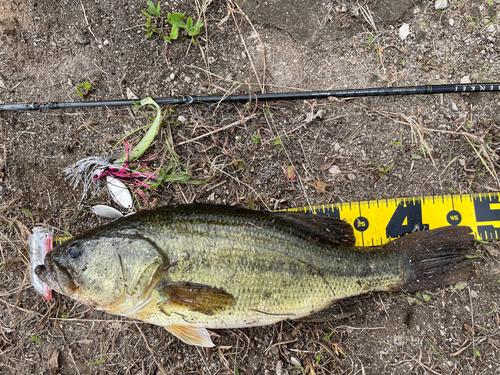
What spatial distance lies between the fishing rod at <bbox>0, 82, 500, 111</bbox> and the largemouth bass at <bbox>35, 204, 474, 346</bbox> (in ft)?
4.16

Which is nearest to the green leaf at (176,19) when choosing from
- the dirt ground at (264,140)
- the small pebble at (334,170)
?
the dirt ground at (264,140)

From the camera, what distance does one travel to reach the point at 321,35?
11.5ft

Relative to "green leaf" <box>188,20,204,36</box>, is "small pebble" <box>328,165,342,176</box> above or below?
below

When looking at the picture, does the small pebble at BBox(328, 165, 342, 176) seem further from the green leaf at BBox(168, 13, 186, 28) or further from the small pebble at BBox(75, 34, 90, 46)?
the small pebble at BBox(75, 34, 90, 46)

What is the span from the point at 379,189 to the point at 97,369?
3.71 meters

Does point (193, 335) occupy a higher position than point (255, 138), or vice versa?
point (255, 138)

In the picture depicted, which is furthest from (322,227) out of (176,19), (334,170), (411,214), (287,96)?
(176,19)

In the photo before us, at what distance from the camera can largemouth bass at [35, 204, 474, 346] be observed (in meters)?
2.66

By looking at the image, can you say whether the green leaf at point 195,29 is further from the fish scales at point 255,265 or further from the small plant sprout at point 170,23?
the fish scales at point 255,265

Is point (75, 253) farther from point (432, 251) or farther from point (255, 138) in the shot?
point (432, 251)

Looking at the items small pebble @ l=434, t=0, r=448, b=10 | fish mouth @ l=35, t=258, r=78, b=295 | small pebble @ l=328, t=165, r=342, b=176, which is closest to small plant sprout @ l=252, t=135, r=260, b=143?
small pebble @ l=328, t=165, r=342, b=176

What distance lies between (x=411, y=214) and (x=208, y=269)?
224cm

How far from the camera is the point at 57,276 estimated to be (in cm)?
269

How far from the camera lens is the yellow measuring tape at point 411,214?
129 inches
